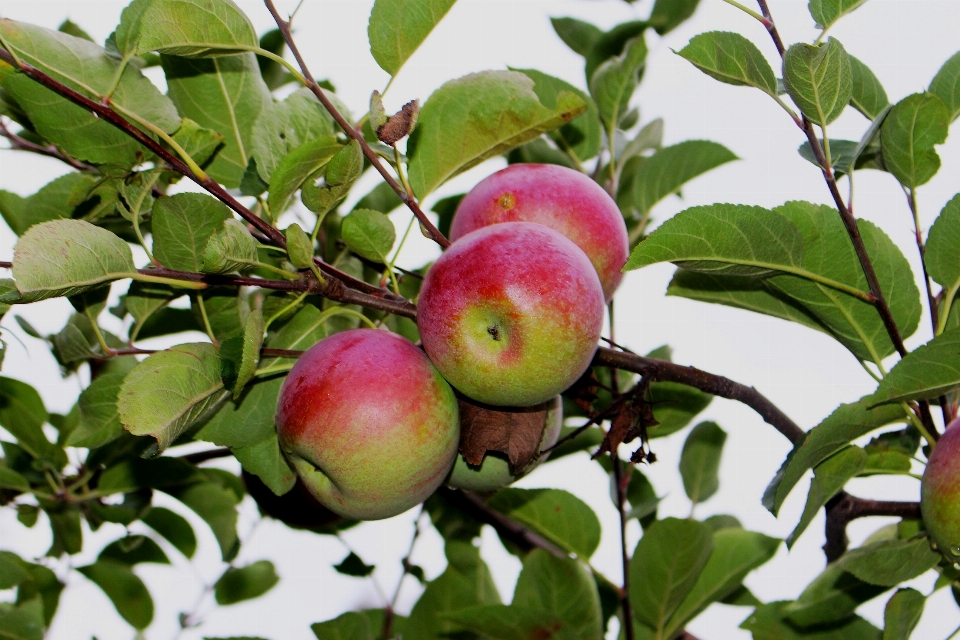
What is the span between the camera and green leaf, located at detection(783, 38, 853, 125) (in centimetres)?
105

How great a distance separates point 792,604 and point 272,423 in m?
0.93

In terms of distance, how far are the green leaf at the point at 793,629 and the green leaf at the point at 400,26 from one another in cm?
113

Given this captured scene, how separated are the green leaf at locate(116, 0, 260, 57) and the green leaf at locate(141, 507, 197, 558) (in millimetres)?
1206

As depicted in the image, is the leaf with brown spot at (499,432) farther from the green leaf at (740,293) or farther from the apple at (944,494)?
the apple at (944,494)

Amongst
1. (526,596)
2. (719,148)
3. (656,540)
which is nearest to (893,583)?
(656,540)

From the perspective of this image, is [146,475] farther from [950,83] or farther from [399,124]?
[950,83]

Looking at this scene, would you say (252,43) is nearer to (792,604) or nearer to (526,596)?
(526,596)

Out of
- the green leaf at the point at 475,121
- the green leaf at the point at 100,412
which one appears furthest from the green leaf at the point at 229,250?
the green leaf at the point at 100,412

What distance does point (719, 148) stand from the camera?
171 centimetres

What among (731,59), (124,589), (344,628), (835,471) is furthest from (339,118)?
(124,589)

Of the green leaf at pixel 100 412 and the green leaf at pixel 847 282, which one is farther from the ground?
the green leaf at pixel 847 282

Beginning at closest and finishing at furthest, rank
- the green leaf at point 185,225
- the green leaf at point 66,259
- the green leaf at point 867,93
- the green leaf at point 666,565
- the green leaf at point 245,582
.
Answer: the green leaf at point 66,259, the green leaf at point 185,225, the green leaf at point 867,93, the green leaf at point 666,565, the green leaf at point 245,582

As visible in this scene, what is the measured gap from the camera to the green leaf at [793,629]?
1.53m

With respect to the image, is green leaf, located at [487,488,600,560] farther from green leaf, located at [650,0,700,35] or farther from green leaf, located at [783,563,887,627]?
green leaf, located at [650,0,700,35]
